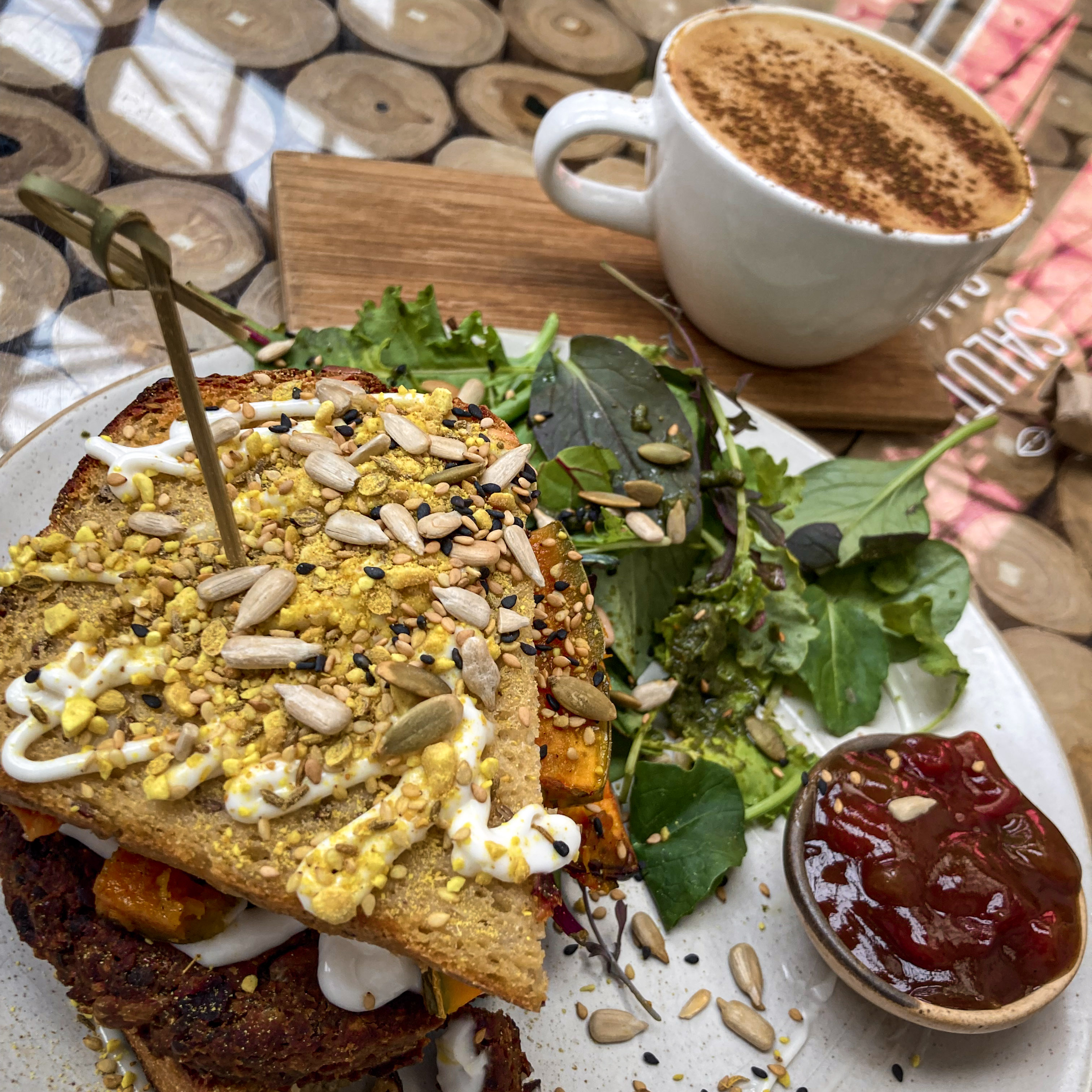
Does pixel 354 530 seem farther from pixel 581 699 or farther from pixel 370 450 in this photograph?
pixel 581 699

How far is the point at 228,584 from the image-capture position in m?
1.44

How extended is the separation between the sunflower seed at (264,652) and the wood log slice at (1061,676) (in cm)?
236

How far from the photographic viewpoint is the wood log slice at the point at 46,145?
9.57 feet

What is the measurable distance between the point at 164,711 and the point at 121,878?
1.18 feet

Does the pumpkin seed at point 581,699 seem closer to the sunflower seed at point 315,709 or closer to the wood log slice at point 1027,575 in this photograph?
the sunflower seed at point 315,709

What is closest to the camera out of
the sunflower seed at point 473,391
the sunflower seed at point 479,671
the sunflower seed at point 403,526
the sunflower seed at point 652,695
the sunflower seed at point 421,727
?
the sunflower seed at point 421,727

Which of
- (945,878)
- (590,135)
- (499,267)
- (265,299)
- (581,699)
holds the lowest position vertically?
(265,299)

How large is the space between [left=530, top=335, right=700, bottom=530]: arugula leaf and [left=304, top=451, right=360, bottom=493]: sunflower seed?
91cm

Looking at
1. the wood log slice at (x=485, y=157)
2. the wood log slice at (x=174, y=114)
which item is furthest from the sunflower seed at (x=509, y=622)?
the wood log slice at (x=485, y=157)

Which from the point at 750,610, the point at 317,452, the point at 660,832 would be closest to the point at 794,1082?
the point at 660,832

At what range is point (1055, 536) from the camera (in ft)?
11.1

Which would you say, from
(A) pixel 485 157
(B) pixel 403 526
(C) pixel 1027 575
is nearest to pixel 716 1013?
(B) pixel 403 526

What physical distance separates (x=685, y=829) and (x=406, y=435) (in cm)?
115

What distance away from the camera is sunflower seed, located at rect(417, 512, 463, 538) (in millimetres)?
1609
